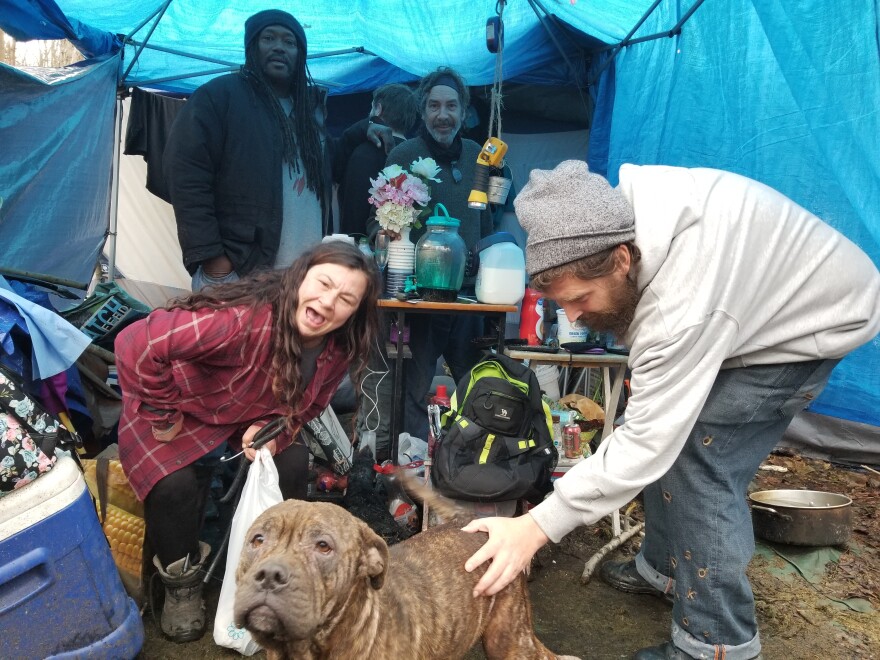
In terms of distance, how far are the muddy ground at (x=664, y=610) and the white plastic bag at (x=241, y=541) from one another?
154 millimetres

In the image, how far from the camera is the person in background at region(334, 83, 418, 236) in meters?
5.96

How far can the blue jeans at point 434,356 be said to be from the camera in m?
5.14

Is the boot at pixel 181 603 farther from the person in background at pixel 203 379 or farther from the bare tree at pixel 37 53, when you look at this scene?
the bare tree at pixel 37 53

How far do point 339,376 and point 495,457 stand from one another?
0.94 meters

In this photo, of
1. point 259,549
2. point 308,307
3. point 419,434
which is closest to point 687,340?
point 259,549

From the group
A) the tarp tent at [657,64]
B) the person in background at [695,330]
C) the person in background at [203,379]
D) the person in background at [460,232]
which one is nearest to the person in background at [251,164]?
the person in background at [460,232]

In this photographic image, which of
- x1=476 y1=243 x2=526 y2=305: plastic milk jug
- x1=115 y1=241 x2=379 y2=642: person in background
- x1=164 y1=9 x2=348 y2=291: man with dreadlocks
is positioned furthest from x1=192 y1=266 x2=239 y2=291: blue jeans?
x1=115 y1=241 x2=379 y2=642: person in background

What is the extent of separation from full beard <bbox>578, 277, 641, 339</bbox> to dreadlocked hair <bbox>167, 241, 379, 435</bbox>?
→ 108 centimetres

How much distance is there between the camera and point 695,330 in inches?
74.5

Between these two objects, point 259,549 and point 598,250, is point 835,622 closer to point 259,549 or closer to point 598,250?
point 598,250

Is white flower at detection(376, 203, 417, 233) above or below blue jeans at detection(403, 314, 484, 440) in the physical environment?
above

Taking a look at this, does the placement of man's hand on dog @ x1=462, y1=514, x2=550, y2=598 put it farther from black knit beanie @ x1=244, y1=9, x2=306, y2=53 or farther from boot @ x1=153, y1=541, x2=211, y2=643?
black knit beanie @ x1=244, y1=9, x2=306, y2=53

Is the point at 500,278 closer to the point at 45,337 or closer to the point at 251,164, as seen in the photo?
the point at 251,164

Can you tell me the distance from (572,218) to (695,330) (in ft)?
1.62
